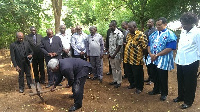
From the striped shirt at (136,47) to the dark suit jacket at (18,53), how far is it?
3004 millimetres

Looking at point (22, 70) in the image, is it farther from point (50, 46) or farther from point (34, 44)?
point (50, 46)

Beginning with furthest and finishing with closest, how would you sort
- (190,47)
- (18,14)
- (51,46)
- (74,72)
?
(18,14)
(51,46)
(74,72)
(190,47)

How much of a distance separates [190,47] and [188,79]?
0.72 meters

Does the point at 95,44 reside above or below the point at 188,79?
above

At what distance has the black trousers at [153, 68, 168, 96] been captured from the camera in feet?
15.5

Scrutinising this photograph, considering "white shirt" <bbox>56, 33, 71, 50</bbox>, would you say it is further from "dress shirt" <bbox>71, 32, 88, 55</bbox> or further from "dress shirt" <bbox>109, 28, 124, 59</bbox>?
"dress shirt" <bbox>109, 28, 124, 59</bbox>

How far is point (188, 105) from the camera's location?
4.43 m

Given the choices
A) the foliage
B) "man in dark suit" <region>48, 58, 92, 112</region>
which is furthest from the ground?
the foliage

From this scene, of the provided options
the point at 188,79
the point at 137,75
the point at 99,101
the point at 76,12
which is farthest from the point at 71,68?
the point at 76,12

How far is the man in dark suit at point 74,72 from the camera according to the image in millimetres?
4133

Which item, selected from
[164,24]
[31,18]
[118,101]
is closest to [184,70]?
[164,24]

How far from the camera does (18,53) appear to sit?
225 inches

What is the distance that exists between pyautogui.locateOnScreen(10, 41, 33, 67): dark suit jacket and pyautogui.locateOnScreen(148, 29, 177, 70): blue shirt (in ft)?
12.1

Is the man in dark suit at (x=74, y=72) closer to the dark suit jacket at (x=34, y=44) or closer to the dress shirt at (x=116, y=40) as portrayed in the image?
the dress shirt at (x=116, y=40)
